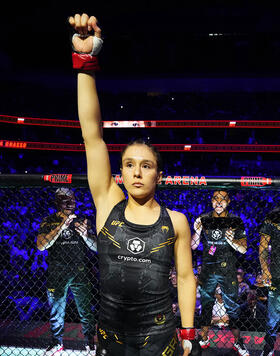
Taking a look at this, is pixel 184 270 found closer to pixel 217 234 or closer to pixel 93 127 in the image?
pixel 93 127

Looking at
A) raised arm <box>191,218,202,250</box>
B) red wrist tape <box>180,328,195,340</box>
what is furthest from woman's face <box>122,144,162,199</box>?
raised arm <box>191,218,202,250</box>

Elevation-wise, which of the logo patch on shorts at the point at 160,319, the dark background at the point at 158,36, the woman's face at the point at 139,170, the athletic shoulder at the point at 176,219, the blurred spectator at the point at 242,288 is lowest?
the blurred spectator at the point at 242,288

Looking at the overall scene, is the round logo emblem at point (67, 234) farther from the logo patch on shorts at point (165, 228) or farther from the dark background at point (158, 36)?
the dark background at point (158, 36)

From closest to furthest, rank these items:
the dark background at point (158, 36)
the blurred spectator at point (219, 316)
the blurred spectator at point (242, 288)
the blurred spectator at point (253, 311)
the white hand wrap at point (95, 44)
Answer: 1. the white hand wrap at point (95, 44)
2. the blurred spectator at point (219, 316)
3. the blurred spectator at point (253, 311)
4. the blurred spectator at point (242, 288)
5. the dark background at point (158, 36)

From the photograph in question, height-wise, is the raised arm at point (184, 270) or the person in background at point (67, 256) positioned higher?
the raised arm at point (184, 270)

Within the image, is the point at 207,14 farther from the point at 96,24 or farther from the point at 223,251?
the point at 96,24

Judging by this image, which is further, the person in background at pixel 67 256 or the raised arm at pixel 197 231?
the raised arm at pixel 197 231

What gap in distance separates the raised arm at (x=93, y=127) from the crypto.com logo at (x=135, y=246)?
17 centimetres

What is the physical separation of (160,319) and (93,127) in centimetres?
86

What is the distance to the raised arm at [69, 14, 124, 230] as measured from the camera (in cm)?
129

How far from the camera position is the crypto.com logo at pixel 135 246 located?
4.29ft

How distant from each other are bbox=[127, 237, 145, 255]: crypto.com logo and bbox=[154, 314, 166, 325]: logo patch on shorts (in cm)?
29

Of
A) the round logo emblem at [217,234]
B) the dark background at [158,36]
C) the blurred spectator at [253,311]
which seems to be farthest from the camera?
the dark background at [158,36]

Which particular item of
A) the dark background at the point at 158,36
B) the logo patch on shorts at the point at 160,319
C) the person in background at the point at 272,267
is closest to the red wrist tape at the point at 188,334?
the logo patch on shorts at the point at 160,319
